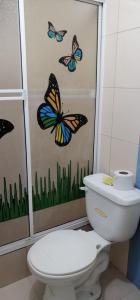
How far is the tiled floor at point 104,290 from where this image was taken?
156 centimetres

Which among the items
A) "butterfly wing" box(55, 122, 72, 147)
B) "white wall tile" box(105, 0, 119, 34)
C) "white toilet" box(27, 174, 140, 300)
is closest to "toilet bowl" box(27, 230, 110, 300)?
"white toilet" box(27, 174, 140, 300)

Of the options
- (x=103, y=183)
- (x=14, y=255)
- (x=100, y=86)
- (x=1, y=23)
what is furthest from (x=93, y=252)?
(x=1, y=23)

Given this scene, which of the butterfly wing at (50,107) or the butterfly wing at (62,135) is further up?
the butterfly wing at (50,107)

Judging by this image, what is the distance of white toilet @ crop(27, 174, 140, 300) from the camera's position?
1228 millimetres

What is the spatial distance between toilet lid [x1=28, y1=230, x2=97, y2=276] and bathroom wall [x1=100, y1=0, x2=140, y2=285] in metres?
0.40

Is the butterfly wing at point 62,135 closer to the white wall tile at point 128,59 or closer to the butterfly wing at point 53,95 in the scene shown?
the butterfly wing at point 53,95

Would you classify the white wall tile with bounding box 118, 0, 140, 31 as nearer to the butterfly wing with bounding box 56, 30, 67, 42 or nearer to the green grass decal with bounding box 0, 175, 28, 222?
the butterfly wing with bounding box 56, 30, 67, 42

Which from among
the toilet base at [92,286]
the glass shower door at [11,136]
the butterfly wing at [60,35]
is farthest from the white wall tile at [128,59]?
the toilet base at [92,286]

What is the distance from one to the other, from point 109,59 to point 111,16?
0.82 ft

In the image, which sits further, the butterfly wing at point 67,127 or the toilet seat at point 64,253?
the butterfly wing at point 67,127

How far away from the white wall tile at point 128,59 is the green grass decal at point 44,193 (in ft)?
2.22

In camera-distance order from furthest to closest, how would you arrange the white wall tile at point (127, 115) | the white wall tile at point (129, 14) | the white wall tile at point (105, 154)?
the white wall tile at point (105, 154), the white wall tile at point (127, 115), the white wall tile at point (129, 14)

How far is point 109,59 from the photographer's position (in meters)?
1.57

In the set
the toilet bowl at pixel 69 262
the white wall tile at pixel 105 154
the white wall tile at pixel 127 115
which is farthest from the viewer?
the white wall tile at pixel 105 154
